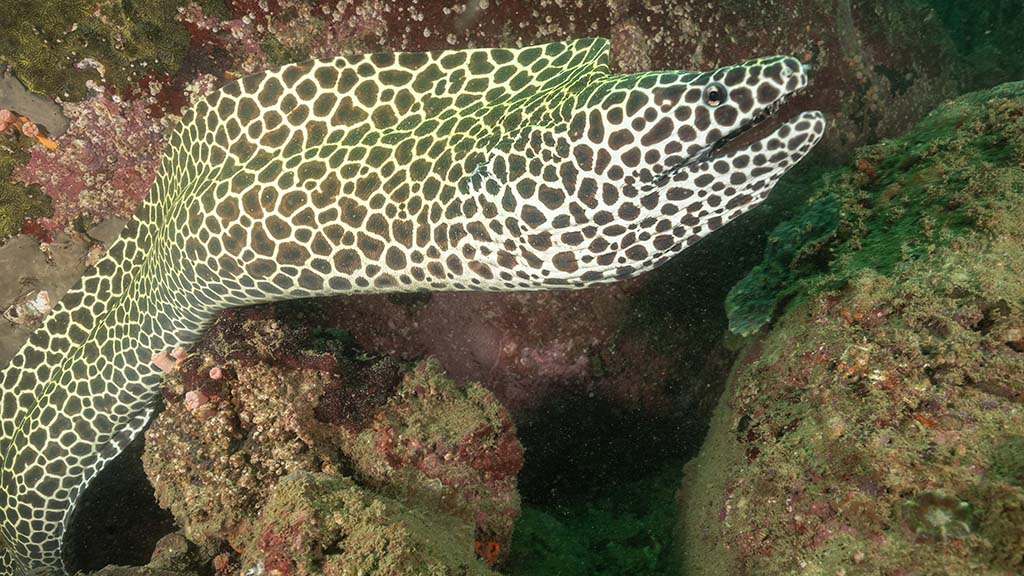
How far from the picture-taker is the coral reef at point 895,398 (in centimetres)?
194

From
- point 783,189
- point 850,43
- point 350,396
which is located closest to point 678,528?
point 350,396

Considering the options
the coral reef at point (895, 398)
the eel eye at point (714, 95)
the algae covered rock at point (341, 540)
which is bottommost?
the algae covered rock at point (341, 540)

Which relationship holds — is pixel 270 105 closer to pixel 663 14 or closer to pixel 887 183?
pixel 663 14

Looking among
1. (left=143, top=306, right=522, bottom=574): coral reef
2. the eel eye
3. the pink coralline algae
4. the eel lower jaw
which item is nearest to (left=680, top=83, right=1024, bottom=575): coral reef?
the eel lower jaw

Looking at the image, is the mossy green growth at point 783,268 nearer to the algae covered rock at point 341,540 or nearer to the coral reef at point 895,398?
the coral reef at point 895,398

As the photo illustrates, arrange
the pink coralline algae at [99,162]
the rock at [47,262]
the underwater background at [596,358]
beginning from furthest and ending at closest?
the rock at [47,262] < the pink coralline algae at [99,162] < the underwater background at [596,358]

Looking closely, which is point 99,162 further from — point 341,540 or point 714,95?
point 714,95

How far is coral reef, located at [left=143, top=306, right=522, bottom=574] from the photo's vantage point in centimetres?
311

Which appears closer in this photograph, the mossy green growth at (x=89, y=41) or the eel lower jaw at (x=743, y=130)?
the eel lower jaw at (x=743, y=130)

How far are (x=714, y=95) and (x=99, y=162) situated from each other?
442 centimetres

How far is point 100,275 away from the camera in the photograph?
4422 mm

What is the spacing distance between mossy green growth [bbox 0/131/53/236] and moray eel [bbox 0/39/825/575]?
609 mm

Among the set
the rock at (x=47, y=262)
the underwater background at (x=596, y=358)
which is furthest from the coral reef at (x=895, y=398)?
the rock at (x=47, y=262)

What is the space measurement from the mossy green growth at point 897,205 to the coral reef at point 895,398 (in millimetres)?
13
